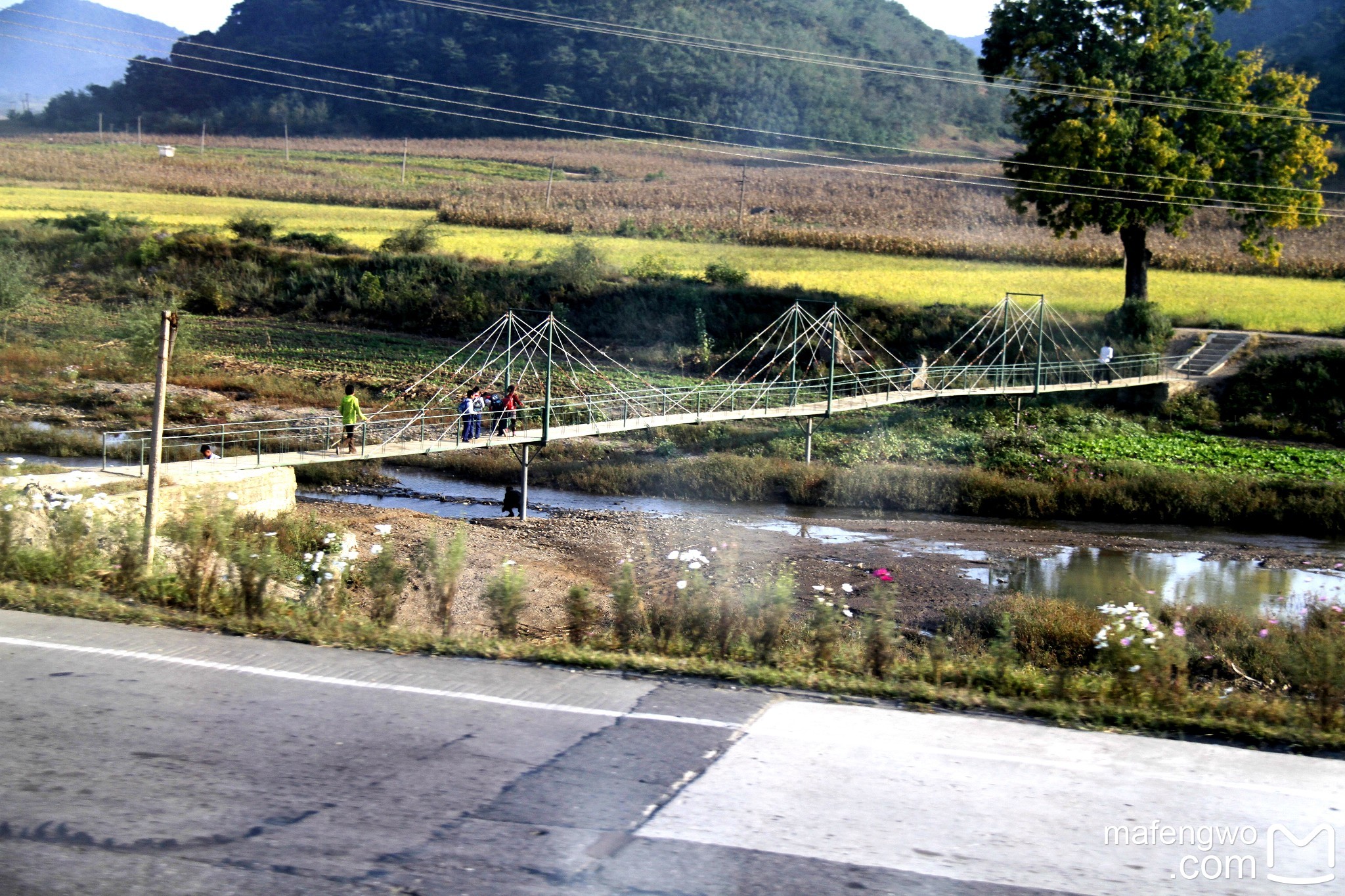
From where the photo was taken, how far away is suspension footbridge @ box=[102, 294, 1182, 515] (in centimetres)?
2722

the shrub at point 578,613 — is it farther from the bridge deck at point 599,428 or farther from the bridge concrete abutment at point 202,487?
the bridge deck at point 599,428

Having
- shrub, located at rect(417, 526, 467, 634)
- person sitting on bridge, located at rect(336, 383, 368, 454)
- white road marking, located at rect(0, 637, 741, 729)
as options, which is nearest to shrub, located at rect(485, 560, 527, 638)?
shrub, located at rect(417, 526, 467, 634)

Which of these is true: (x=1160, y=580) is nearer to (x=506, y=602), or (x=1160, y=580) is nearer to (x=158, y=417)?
(x=506, y=602)

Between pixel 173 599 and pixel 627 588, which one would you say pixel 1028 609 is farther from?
pixel 173 599

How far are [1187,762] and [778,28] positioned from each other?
124 m

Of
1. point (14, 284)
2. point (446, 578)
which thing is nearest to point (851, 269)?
point (14, 284)

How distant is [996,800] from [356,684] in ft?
11.6

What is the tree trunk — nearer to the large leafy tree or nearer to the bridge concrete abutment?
the large leafy tree

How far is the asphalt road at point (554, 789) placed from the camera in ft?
13.9

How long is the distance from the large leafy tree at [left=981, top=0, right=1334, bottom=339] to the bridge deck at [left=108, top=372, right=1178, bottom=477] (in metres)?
5.52

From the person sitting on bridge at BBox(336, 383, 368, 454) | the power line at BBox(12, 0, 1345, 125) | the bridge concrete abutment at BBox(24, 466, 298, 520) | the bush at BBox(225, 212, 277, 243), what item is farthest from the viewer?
the bush at BBox(225, 212, 277, 243)

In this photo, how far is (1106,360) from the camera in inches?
1275

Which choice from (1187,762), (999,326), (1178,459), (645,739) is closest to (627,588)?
(645,739)

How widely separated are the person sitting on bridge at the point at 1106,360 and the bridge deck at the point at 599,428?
629mm
